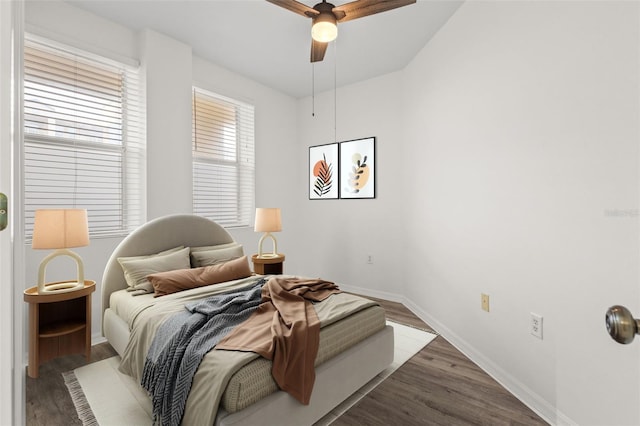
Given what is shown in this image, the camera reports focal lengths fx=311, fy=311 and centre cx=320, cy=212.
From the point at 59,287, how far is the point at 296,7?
8.85 feet

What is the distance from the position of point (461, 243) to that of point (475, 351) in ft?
2.82

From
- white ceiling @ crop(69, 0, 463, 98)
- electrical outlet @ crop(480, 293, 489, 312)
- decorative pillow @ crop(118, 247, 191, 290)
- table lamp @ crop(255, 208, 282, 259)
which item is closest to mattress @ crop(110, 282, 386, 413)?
decorative pillow @ crop(118, 247, 191, 290)

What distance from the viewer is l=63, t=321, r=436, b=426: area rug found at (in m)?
1.77

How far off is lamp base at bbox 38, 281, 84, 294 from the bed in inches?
10.5

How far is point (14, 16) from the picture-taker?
1.78 ft

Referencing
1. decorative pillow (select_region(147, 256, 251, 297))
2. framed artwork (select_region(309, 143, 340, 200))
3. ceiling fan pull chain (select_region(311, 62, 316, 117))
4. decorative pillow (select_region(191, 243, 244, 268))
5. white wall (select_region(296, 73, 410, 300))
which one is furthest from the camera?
framed artwork (select_region(309, 143, 340, 200))

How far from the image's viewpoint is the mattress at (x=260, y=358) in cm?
139

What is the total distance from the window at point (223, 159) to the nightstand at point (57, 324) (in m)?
1.55

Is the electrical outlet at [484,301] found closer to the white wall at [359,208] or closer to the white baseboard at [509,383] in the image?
the white baseboard at [509,383]

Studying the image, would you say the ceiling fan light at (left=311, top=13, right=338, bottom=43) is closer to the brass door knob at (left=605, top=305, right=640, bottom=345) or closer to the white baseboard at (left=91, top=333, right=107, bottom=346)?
the brass door knob at (left=605, top=305, right=640, bottom=345)

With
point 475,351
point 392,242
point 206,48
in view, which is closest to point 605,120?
point 475,351

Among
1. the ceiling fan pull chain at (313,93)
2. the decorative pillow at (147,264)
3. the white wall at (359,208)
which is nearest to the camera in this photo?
the decorative pillow at (147,264)

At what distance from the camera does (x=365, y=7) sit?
87.0 inches

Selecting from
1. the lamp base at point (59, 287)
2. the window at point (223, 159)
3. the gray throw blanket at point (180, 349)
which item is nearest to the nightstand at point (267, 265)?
the window at point (223, 159)
